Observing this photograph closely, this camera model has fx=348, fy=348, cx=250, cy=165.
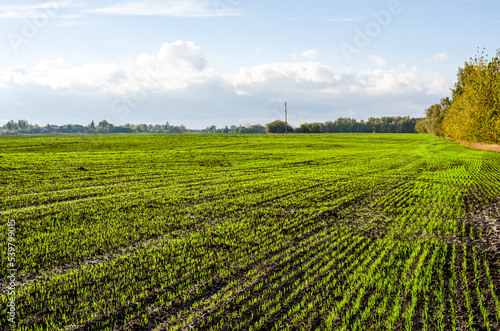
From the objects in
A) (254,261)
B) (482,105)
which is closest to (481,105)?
(482,105)

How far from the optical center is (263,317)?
577cm

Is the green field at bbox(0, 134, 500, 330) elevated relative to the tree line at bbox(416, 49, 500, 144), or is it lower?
lower

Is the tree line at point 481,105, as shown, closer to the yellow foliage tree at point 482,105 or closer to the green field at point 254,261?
the yellow foliage tree at point 482,105

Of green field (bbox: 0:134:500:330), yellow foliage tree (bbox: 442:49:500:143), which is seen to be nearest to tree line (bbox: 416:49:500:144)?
yellow foliage tree (bbox: 442:49:500:143)

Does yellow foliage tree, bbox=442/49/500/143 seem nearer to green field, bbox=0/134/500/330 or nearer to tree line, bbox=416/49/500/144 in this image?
tree line, bbox=416/49/500/144

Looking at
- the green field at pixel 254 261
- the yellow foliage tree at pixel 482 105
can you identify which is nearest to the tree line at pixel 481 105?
the yellow foliage tree at pixel 482 105

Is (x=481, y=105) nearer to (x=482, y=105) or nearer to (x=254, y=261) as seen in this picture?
(x=482, y=105)

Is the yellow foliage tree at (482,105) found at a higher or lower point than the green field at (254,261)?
higher

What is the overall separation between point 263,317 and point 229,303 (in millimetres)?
739

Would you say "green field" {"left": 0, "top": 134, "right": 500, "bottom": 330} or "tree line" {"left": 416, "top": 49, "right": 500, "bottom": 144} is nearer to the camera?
"green field" {"left": 0, "top": 134, "right": 500, "bottom": 330}

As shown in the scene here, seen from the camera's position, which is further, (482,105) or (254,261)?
(482,105)

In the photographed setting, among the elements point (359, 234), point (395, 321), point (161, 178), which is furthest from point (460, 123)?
point (395, 321)

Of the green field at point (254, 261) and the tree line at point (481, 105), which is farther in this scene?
the tree line at point (481, 105)

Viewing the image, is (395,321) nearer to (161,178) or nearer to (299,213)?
(299,213)
